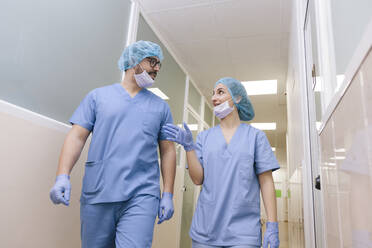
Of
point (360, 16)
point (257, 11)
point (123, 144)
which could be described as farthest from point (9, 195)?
point (257, 11)

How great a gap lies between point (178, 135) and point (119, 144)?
0.29 m

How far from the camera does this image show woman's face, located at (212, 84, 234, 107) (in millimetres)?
1639

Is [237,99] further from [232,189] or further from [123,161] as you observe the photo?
[123,161]

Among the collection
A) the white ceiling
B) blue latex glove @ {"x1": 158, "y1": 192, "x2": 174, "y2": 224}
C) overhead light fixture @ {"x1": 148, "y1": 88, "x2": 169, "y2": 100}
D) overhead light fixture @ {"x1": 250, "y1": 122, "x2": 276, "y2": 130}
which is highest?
the white ceiling

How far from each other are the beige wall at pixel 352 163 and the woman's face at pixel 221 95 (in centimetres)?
85

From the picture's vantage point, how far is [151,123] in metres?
1.38

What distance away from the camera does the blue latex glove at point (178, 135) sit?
1389 mm

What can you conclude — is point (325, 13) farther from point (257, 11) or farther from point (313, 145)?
point (257, 11)

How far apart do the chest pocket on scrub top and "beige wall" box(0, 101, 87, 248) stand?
0.58 meters

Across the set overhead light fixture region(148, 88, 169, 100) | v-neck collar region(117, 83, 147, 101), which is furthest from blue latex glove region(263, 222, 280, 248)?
overhead light fixture region(148, 88, 169, 100)

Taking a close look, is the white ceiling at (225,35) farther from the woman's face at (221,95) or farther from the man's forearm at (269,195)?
the man's forearm at (269,195)

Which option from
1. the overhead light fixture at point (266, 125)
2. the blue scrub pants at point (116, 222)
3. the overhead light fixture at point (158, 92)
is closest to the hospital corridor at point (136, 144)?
the blue scrub pants at point (116, 222)

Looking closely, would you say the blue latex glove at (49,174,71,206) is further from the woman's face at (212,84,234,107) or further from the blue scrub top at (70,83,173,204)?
the woman's face at (212,84,234,107)

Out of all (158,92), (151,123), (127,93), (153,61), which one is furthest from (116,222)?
(158,92)
